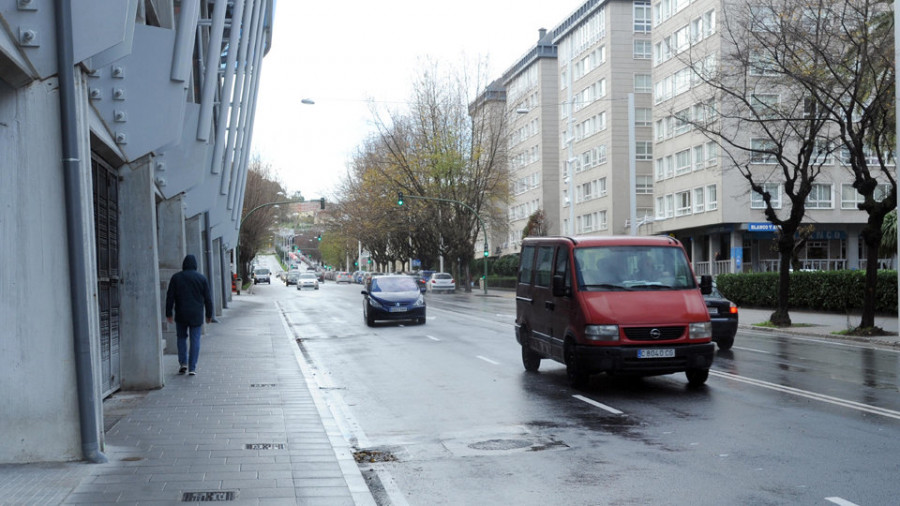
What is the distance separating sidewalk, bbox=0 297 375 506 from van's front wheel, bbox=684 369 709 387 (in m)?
4.91

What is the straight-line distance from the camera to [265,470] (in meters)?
7.28

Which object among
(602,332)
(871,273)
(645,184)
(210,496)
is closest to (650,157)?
(645,184)

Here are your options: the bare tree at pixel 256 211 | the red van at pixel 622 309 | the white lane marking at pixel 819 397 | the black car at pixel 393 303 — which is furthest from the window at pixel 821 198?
the red van at pixel 622 309

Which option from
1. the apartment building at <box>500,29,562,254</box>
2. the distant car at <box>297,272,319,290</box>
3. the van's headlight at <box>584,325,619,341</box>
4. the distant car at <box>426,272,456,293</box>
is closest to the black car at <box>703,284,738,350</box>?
the van's headlight at <box>584,325,619,341</box>

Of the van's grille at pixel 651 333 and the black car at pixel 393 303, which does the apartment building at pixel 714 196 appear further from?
the van's grille at pixel 651 333

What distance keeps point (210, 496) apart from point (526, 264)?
9148 millimetres

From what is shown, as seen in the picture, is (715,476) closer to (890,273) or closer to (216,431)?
(216,431)

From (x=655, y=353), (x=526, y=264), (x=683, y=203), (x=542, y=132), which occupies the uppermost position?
(x=542, y=132)

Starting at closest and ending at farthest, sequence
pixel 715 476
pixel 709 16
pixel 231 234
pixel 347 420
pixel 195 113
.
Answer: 1. pixel 715 476
2. pixel 347 420
3. pixel 195 113
4. pixel 231 234
5. pixel 709 16

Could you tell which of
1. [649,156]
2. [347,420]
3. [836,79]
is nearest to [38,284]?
[347,420]

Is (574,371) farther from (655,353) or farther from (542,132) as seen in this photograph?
(542,132)

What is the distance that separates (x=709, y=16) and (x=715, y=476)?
166ft

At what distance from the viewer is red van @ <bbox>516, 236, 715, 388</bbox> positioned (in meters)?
11.6

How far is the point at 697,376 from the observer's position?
12.3 m
